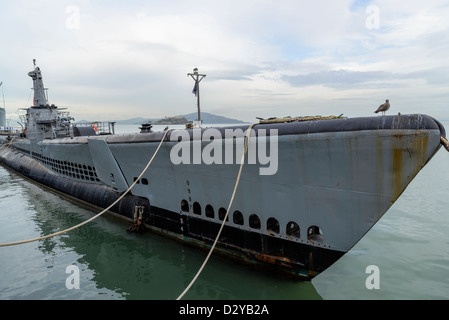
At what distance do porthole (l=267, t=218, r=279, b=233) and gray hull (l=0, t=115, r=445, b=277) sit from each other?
3cm

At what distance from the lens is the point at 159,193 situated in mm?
11664

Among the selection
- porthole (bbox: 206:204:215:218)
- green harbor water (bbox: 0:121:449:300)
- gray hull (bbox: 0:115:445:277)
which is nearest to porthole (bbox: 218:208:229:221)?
gray hull (bbox: 0:115:445:277)

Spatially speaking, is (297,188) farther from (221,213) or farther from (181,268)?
(181,268)

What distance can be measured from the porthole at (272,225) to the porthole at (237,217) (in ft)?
3.20

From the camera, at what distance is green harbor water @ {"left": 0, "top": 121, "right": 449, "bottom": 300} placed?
319 inches
